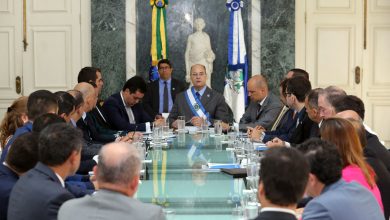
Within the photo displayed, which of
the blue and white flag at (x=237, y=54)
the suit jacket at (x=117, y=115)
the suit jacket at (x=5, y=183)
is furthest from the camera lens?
the blue and white flag at (x=237, y=54)

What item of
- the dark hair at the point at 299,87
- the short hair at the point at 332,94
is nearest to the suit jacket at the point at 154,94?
the dark hair at the point at 299,87

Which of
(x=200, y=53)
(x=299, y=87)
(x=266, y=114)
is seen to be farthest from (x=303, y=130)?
(x=200, y=53)

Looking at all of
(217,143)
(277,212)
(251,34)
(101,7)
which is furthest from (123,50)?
(277,212)

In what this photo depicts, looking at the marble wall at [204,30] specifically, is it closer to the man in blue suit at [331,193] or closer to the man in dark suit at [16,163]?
the man in dark suit at [16,163]

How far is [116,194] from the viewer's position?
94.3 inches

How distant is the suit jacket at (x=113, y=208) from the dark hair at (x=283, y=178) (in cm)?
40

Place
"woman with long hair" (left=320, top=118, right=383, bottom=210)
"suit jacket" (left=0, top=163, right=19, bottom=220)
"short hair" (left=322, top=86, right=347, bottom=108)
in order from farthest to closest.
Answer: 1. "short hair" (left=322, top=86, right=347, bottom=108)
2. "suit jacket" (left=0, top=163, right=19, bottom=220)
3. "woman with long hair" (left=320, top=118, right=383, bottom=210)

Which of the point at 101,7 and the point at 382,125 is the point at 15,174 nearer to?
the point at 101,7

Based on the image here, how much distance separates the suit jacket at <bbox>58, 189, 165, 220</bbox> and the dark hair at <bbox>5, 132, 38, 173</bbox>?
79 centimetres

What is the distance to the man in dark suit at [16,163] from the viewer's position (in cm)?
314

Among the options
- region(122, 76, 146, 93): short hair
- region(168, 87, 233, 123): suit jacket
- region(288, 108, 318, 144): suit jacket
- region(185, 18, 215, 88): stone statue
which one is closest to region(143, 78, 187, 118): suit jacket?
region(185, 18, 215, 88): stone statue

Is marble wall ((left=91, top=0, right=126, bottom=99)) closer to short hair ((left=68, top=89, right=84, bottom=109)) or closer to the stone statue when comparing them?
the stone statue

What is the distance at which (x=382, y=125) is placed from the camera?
9.52 meters

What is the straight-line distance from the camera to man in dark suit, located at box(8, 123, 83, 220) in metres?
2.81
